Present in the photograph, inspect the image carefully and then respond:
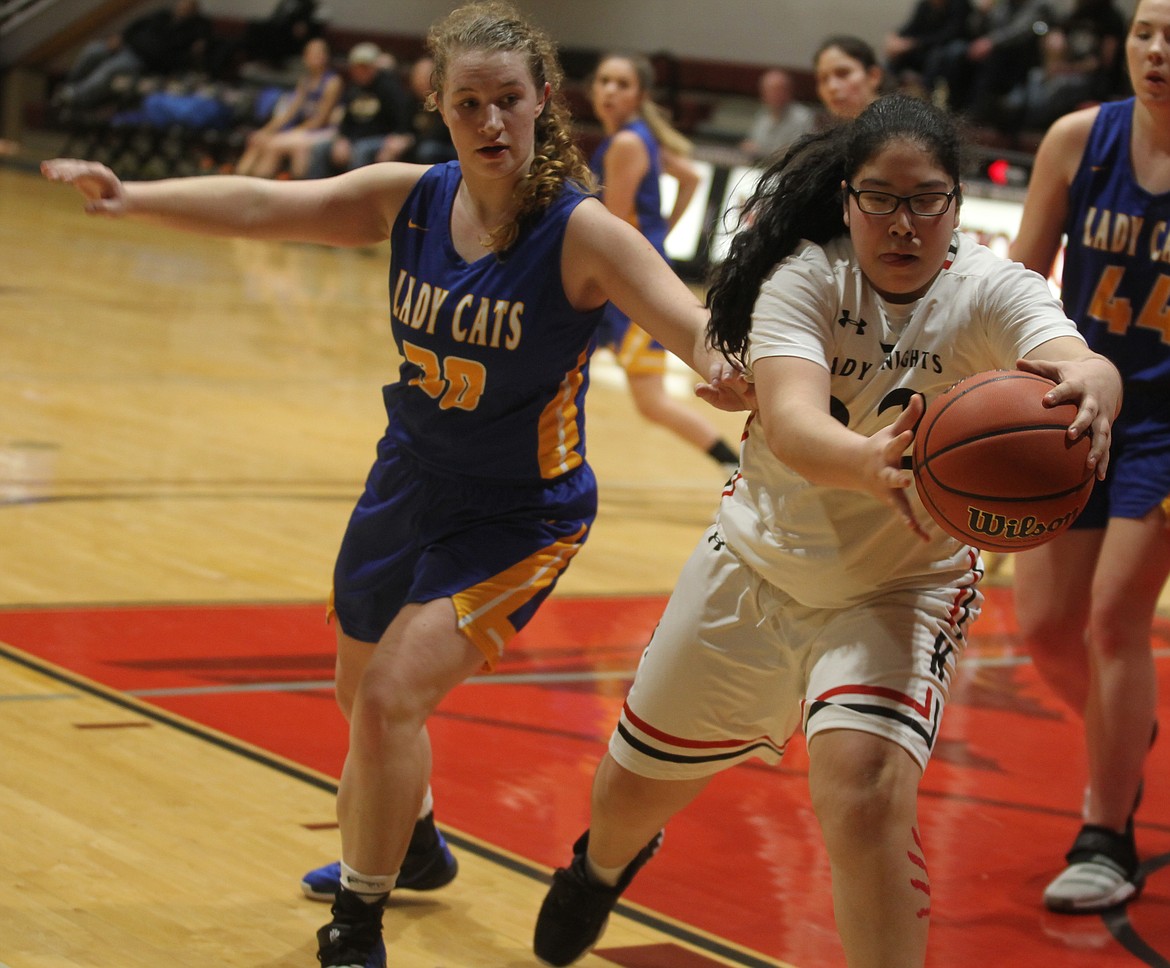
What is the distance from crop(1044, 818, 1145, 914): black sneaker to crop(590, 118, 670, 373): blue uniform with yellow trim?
142 inches

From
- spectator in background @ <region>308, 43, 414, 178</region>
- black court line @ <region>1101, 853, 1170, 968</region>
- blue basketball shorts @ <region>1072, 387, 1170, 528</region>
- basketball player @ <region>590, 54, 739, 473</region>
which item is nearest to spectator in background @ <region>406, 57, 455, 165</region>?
spectator in background @ <region>308, 43, 414, 178</region>

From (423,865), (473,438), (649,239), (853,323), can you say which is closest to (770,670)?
(853,323)

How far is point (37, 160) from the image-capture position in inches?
877

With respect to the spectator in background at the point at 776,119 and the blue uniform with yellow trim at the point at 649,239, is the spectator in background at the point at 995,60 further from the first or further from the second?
the blue uniform with yellow trim at the point at 649,239

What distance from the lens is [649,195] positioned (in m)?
7.07

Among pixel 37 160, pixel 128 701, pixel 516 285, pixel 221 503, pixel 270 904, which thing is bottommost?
pixel 37 160

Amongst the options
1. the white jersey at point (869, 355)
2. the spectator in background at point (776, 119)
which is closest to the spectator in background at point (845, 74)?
the white jersey at point (869, 355)

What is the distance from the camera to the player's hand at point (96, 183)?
2936mm

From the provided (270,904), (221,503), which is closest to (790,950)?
(270,904)

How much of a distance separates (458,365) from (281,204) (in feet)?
1.51

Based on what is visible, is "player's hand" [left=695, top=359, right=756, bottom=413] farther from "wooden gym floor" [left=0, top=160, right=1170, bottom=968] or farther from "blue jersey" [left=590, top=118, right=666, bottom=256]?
"blue jersey" [left=590, top=118, right=666, bottom=256]

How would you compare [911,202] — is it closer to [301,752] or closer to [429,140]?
[301,752]

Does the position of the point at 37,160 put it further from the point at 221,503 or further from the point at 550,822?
the point at 550,822

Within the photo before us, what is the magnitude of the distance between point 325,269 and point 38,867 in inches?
484
